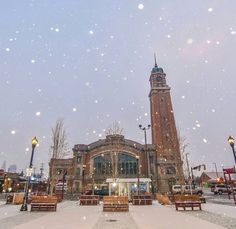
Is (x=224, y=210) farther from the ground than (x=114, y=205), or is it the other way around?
(x=114, y=205)

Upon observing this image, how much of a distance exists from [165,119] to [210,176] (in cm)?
4284

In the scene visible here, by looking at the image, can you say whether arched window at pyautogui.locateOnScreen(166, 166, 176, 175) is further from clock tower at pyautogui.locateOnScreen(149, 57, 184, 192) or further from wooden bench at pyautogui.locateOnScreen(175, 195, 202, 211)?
wooden bench at pyautogui.locateOnScreen(175, 195, 202, 211)

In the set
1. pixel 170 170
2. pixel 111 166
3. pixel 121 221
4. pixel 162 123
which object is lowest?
pixel 121 221

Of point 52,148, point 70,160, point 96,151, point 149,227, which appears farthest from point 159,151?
point 149,227

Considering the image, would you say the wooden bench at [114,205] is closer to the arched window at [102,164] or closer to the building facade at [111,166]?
the building facade at [111,166]

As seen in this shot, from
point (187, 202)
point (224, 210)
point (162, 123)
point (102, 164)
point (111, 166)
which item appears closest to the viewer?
point (224, 210)

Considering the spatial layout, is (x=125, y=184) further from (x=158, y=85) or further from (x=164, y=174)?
(x=158, y=85)

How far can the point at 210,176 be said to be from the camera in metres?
96.1

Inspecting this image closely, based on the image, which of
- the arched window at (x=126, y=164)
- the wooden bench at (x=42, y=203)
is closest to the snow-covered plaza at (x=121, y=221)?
the wooden bench at (x=42, y=203)

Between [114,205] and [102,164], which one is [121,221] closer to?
[114,205]

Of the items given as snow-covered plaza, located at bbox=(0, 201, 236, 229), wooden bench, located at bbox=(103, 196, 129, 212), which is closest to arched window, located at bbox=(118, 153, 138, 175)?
wooden bench, located at bbox=(103, 196, 129, 212)

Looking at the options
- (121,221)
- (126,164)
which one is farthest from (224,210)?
(126,164)

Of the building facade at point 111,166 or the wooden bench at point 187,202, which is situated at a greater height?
the building facade at point 111,166

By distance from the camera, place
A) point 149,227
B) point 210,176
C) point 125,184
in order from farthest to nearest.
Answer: point 210,176, point 125,184, point 149,227
